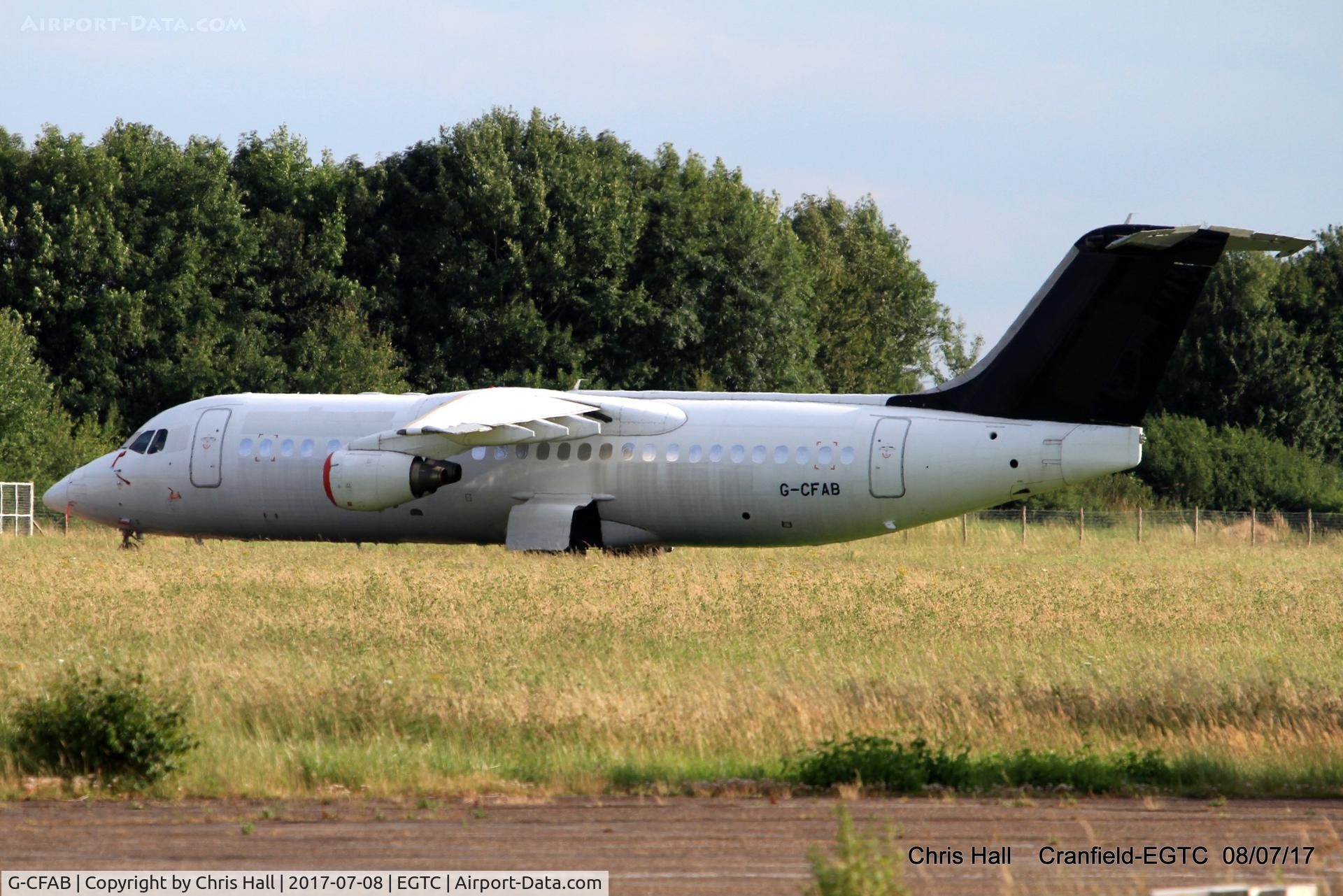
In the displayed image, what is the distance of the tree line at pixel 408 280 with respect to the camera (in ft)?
188

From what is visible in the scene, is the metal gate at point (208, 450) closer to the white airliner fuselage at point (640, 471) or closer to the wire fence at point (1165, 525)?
the white airliner fuselage at point (640, 471)

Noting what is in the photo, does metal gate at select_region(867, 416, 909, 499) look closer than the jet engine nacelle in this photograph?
Yes

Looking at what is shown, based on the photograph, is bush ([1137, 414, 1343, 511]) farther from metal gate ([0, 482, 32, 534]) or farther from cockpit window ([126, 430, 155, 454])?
cockpit window ([126, 430, 155, 454])

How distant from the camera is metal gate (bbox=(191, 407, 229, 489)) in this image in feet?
96.6

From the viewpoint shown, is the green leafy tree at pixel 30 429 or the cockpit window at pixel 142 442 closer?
the cockpit window at pixel 142 442

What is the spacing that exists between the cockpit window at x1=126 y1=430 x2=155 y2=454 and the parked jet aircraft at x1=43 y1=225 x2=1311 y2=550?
8 cm

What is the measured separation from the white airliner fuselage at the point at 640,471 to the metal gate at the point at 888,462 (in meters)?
0.02

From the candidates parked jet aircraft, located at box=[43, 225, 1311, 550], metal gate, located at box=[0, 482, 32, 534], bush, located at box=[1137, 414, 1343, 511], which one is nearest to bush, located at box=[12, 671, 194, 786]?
parked jet aircraft, located at box=[43, 225, 1311, 550]

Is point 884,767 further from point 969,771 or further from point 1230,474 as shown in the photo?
point 1230,474

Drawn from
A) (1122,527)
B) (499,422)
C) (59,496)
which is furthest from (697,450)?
(1122,527)

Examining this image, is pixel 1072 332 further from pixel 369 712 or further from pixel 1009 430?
pixel 369 712

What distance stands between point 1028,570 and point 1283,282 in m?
58.1

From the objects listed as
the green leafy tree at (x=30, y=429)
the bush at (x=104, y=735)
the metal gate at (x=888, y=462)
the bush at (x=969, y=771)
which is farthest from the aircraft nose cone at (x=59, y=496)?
the bush at (x=969, y=771)

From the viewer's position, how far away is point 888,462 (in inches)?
1036
